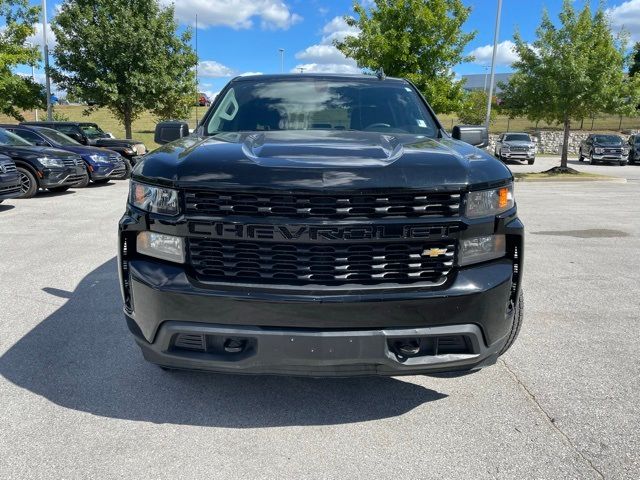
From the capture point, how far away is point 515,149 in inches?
1144

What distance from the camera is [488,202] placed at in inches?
103

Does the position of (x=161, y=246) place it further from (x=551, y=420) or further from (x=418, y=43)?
(x=418, y=43)

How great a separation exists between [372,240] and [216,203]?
75 cm

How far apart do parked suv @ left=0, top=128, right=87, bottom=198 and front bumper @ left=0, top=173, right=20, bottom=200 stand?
1.65m

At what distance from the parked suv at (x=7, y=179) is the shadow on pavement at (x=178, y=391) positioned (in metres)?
6.72

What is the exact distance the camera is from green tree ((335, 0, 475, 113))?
19.9 metres

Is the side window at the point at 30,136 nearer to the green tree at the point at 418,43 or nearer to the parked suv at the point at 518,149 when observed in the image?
the green tree at the point at 418,43

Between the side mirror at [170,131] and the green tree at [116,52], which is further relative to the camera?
the green tree at [116,52]

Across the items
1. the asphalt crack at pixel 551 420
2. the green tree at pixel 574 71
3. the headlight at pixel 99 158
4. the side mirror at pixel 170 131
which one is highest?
the green tree at pixel 574 71

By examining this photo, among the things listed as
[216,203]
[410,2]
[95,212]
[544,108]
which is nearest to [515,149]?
[544,108]

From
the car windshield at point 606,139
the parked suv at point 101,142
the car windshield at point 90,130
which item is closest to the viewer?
the parked suv at point 101,142

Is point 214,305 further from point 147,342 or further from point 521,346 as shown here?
point 521,346

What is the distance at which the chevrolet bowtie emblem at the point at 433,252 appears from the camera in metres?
2.53

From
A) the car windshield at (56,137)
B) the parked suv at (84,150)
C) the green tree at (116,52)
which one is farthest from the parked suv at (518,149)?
the car windshield at (56,137)
